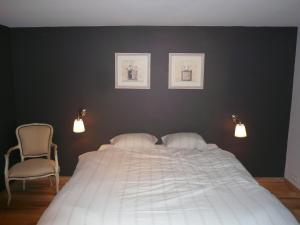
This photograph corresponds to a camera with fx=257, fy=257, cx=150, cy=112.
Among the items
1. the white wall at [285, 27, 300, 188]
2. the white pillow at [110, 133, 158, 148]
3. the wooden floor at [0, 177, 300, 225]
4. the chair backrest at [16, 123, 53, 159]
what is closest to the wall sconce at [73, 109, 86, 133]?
the chair backrest at [16, 123, 53, 159]

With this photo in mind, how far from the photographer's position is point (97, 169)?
103 inches

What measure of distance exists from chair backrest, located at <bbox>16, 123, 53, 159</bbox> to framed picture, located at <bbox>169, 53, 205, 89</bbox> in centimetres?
189

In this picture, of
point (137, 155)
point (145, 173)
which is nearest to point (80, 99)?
point (137, 155)

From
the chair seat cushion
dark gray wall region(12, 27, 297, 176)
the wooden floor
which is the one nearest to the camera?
the wooden floor

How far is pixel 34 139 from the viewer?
142 inches

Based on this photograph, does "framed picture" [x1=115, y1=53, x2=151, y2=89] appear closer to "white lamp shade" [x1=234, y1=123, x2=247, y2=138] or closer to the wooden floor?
"white lamp shade" [x1=234, y1=123, x2=247, y2=138]

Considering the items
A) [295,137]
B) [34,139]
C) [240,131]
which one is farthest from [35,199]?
[295,137]

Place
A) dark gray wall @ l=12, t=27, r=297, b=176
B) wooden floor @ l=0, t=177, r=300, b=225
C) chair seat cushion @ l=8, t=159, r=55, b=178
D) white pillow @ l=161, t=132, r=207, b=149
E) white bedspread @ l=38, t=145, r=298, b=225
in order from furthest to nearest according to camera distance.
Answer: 1. dark gray wall @ l=12, t=27, r=297, b=176
2. white pillow @ l=161, t=132, r=207, b=149
3. chair seat cushion @ l=8, t=159, r=55, b=178
4. wooden floor @ l=0, t=177, r=300, b=225
5. white bedspread @ l=38, t=145, r=298, b=225

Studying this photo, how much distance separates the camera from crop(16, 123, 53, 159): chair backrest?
3.56 metres

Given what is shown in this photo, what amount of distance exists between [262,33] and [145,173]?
2.60 meters

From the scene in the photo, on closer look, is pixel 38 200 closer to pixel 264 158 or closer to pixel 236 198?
pixel 236 198

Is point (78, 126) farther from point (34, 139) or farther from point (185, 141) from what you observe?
point (185, 141)

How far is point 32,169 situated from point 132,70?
1.85 meters

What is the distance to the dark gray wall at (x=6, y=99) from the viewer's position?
3506mm
